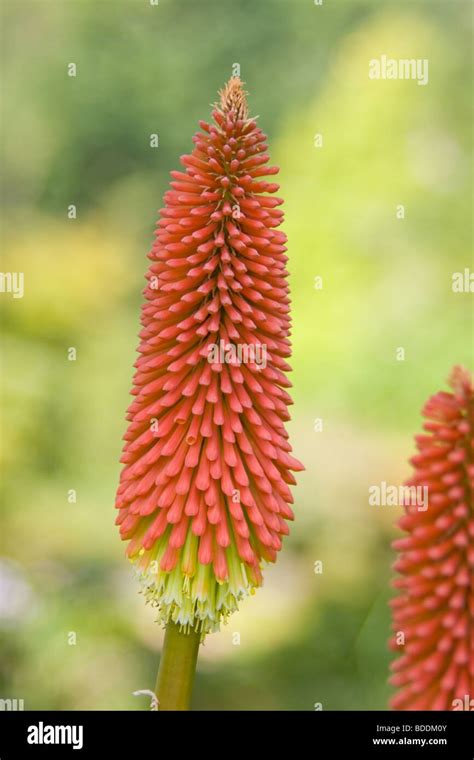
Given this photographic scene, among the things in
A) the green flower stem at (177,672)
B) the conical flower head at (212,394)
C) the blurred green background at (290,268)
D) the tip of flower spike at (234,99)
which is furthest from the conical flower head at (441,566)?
the blurred green background at (290,268)

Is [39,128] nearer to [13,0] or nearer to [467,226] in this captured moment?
[13,0]

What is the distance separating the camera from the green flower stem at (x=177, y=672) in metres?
2.64

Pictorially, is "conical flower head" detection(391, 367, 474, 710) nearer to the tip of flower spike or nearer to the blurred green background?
the tip of flower spike

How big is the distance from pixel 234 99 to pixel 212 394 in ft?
2.80

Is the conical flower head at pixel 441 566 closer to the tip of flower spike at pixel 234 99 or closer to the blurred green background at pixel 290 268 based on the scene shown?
the tip of flower spike at pixel 234 99

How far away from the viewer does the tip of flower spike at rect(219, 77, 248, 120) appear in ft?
8.98

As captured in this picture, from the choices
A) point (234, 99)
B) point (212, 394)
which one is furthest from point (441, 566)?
point (234, 99)

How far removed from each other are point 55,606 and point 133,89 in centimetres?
383

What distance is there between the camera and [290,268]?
657 centimetres

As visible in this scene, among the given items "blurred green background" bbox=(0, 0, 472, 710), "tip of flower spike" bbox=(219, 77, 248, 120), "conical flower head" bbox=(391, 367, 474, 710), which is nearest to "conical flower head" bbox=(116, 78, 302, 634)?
"tip of flower spike" bbox=(219, 77, 248, 120)

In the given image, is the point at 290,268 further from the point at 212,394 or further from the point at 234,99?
the point at 212,394

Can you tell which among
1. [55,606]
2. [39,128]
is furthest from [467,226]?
[55,606]

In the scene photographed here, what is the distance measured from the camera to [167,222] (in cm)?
273
